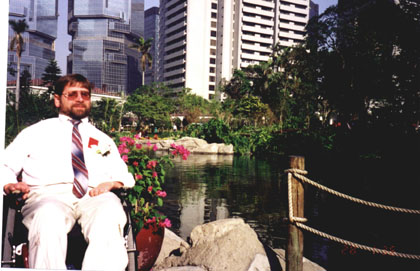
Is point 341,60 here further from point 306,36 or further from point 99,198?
point 99,198

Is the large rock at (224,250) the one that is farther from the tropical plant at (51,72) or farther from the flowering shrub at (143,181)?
the tropical plant at (51,72)

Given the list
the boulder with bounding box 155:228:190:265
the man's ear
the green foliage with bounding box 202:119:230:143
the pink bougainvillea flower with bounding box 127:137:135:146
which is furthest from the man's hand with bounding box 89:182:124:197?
the green foliage with bounding box 202:119:230:143

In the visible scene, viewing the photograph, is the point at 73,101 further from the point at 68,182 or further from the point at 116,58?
the point at 116,58

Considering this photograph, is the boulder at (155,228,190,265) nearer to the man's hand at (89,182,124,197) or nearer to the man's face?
the man's hand at (89,182,124,197)

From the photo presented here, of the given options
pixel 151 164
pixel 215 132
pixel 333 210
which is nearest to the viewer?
pixel 151 164

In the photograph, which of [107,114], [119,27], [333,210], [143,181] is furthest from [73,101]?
[333,210]

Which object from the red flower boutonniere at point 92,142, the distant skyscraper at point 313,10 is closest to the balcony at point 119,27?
the red flower boutonniere at point 92,142
